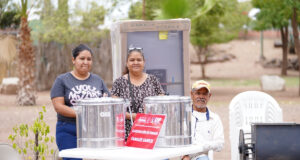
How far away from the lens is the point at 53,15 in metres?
21.7

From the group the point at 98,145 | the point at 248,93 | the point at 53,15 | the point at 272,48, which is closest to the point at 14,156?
the point at 98,145

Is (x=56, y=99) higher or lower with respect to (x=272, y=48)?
lower

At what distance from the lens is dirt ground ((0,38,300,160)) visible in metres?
11.4

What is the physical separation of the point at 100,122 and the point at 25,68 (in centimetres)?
1231

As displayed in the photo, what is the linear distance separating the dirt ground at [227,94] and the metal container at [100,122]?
14.0ft

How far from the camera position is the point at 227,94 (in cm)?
2022

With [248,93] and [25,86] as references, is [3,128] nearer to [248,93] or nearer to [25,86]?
[25,86]

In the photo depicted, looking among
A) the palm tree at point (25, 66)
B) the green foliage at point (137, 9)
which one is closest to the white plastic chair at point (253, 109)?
the palm tree at point (25, 66)

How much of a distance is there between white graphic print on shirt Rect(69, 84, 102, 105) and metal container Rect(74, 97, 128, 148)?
2.22 ft

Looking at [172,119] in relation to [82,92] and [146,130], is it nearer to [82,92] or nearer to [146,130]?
[146,130]

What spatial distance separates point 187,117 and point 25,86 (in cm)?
1273

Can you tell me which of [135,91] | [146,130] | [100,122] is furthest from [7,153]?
[146,130]

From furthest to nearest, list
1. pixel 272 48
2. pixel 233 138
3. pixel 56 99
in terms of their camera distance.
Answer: pixel 272 48 → pixel 233 138 → pixel 56 99

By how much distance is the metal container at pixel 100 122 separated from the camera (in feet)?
11.0
